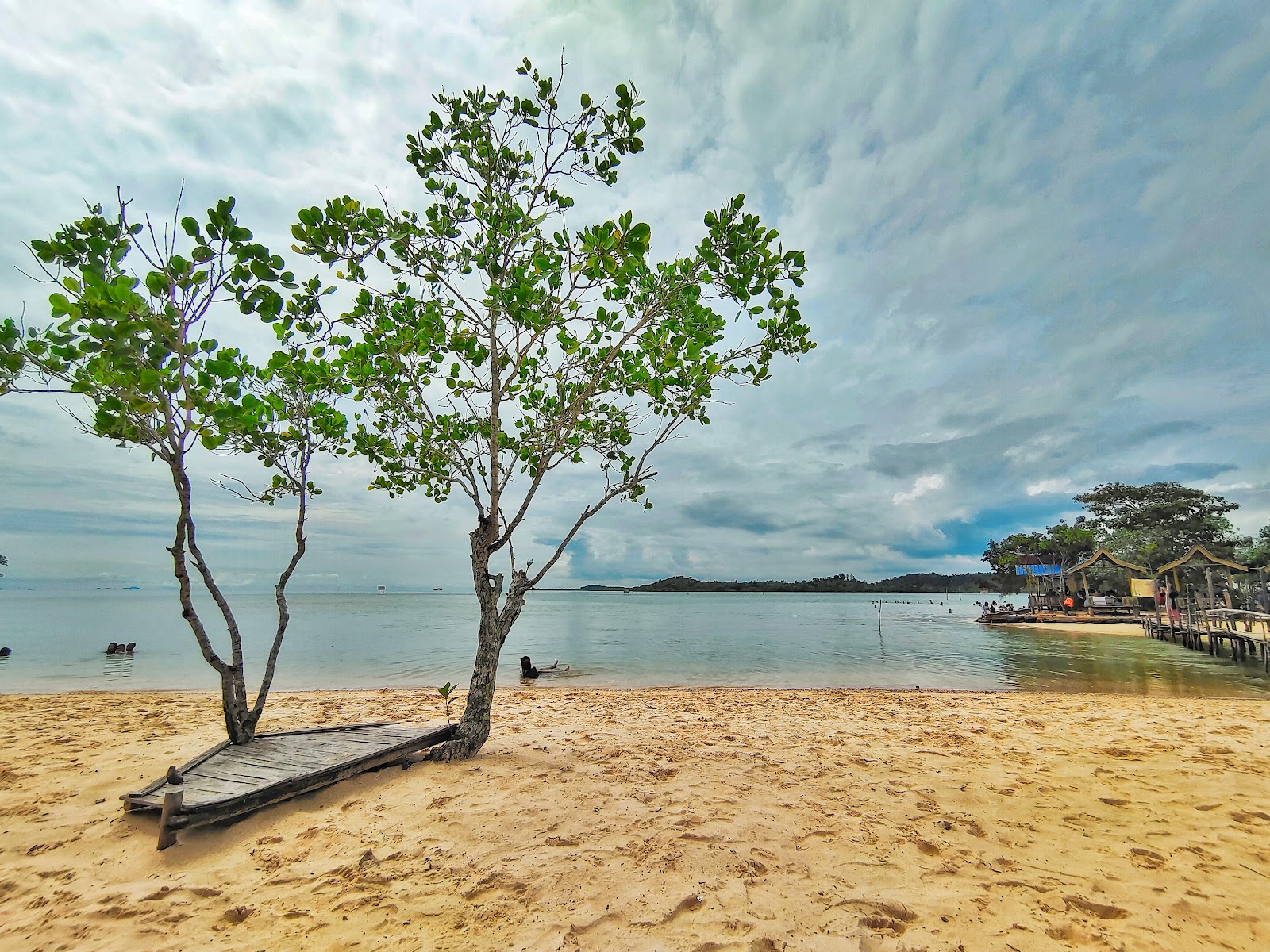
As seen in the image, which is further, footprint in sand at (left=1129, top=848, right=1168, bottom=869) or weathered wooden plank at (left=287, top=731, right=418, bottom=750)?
weathered wooden plank at (left=287, top=731, right=418, bottom=750)

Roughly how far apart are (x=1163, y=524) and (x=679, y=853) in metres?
72.4

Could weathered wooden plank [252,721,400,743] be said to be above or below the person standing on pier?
below

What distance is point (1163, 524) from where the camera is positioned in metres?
54.9

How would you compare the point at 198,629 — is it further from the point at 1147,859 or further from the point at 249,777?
the point at 1147,859

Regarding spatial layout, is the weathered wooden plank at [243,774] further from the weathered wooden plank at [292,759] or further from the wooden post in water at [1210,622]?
the wooden post in water at [1210,622]

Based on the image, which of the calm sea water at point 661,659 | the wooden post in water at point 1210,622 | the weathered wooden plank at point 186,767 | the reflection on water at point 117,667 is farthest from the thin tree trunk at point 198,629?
the wooden post in water at point 1210,622

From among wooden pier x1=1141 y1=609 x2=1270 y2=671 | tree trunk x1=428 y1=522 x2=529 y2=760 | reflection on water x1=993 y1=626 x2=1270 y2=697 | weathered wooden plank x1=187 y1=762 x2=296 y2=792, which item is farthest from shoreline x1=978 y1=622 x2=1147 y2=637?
weathered wooden plank x1=187 y1=762 x2=296 y2=792

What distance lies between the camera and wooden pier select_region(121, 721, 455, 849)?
4.27 m

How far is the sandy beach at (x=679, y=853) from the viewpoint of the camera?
10.5 feet

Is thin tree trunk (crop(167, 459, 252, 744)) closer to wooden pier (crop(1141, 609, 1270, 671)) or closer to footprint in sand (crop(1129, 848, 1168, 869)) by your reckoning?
footprint in sand (crop(1129, 848, 1168, 869))

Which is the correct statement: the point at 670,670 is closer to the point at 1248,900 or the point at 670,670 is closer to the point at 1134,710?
the point at 1134,710

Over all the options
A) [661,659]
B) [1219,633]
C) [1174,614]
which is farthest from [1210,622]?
[661,659]

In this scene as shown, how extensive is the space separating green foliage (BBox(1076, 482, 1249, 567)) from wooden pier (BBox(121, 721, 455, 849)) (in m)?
66.0

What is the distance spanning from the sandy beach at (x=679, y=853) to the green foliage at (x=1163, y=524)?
60.6 meters
